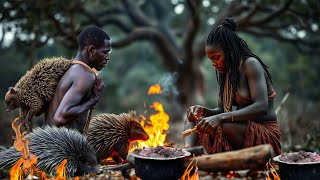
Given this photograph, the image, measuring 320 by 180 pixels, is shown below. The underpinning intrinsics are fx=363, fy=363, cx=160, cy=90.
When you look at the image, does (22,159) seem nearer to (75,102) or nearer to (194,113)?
(75,102)

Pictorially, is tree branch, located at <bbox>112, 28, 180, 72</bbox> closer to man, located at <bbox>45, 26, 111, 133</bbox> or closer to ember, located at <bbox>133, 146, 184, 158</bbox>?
man, located at <bbox>45, 26, 111, 133</bbox>

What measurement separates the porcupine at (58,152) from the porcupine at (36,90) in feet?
1.93

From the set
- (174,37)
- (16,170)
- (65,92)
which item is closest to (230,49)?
(65,92)

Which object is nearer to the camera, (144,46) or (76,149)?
(76,149)

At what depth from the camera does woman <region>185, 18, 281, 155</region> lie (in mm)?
3967

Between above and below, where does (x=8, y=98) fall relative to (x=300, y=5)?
below

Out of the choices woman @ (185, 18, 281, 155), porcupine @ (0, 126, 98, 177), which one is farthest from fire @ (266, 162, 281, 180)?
porcupine @ (0, 126, 98, 177)

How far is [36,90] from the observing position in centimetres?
469

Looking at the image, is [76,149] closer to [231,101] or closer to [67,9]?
[231,101]

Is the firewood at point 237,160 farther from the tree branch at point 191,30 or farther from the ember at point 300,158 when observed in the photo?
the tree branch at point 191,30

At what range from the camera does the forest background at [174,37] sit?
878 centimetres

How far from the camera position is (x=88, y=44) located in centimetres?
475

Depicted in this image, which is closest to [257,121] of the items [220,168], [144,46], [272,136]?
[272,136]

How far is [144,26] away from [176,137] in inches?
236
